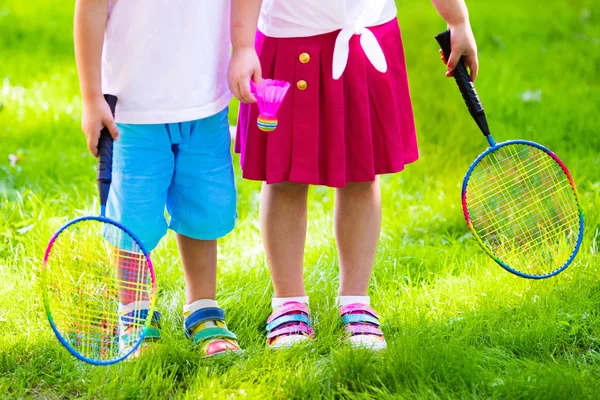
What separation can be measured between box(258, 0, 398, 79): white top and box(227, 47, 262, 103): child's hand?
16 cm

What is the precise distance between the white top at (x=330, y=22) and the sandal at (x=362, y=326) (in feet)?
2.36

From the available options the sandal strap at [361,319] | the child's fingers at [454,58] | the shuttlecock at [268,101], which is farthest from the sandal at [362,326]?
the child's fingers at [454,58]

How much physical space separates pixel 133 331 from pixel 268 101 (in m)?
0.75

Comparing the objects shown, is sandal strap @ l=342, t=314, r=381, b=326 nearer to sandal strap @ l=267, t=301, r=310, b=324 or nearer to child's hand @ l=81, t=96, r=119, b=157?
sandal strap @ l=267, t=301, r=310, b=324

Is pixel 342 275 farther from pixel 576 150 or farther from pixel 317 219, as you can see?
pixel 576 150

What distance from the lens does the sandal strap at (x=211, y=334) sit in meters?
2.46

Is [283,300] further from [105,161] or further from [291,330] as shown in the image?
[105,161]

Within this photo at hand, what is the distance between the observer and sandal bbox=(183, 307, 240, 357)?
95.5 inches

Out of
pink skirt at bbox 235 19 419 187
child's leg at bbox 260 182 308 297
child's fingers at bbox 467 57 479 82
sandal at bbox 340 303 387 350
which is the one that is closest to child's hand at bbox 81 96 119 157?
pink skirt at bbox 235 19 419 187

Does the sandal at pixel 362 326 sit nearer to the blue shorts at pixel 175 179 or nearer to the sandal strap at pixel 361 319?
the sandal strap at pixel 361 319

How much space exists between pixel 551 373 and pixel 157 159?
3.92 feet

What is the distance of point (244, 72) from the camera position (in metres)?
Answer: 2.22

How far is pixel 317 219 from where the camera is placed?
3.39m

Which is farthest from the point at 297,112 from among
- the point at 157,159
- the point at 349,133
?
the point at 157,159
